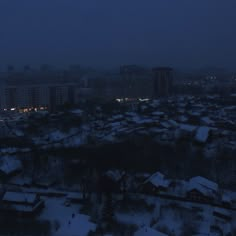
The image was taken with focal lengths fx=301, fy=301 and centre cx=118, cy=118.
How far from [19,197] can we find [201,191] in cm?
188

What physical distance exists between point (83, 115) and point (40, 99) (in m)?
3.20

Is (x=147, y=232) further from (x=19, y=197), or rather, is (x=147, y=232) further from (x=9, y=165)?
(x=9, y=165)

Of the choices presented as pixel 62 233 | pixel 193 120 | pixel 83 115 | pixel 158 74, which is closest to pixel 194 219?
pixel 62 233

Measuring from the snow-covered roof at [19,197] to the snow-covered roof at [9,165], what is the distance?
0.69 m

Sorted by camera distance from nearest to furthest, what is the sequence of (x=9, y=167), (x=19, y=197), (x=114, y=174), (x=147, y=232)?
1. (x=147, y=232)
2. (x=19, y=197)
3. (x=114, y=174)
4. (x=9, y=167)

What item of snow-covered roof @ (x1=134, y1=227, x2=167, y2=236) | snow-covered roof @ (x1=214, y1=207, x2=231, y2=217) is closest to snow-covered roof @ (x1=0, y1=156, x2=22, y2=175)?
snow-covered roof @ (x1=134, y1=227, x2=167, y2=236)

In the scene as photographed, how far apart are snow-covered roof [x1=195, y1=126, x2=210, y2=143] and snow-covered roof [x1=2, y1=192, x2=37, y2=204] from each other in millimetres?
2873

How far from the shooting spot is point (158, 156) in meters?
4.28

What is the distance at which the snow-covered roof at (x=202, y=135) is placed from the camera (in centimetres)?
489

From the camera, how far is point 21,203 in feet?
9.74

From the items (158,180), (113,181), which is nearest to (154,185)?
(158,180)

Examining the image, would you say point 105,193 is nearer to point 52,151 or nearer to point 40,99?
point 52,151

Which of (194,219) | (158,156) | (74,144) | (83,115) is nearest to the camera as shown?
(194,219)

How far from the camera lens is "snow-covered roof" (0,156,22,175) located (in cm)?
375
